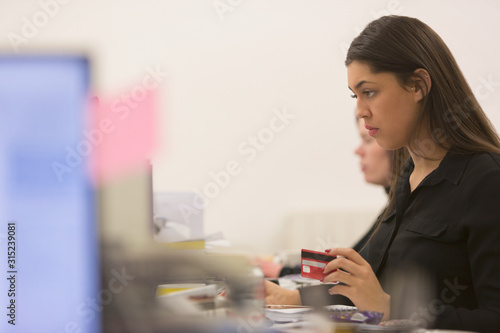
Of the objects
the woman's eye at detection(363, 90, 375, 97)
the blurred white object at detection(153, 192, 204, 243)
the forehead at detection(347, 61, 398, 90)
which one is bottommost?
the blurred white object at detection(153, 192, 204, 243)

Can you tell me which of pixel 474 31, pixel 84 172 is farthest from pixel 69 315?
pixel 474 31

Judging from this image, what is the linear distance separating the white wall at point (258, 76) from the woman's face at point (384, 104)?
7.31ft

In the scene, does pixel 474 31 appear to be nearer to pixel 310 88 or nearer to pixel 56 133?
pixel 310 88

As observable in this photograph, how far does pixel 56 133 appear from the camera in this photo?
20.5 inches

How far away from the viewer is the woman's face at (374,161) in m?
2.08

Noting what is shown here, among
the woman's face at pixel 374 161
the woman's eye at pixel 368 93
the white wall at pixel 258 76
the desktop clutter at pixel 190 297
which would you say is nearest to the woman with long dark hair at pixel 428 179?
the woman's eye at pixel 368 93

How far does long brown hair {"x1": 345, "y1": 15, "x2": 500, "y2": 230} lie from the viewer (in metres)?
1.10

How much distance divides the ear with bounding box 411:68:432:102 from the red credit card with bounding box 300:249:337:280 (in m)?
0.45

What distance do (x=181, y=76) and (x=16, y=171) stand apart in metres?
2.91

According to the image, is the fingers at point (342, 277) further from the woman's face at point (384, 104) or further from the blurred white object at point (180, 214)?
the blurred white object at point (180, 214)

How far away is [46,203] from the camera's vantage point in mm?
539

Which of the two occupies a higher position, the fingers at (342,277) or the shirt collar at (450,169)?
the shirt collar at (450,169)

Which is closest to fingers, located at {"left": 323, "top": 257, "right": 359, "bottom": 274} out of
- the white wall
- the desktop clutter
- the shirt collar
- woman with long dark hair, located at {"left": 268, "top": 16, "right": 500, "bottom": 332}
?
woman with long dark hair, located at {"left": 268, "top": 16, "right": 500, "bottom": 332}

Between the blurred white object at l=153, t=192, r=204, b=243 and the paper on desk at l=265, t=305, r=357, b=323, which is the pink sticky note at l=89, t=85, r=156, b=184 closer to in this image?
the paper on desk at l=265, t=305, r=357, b=323
